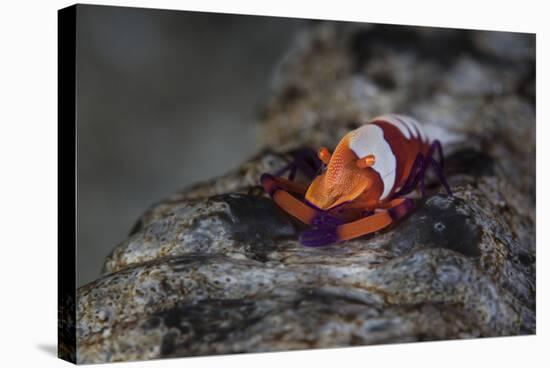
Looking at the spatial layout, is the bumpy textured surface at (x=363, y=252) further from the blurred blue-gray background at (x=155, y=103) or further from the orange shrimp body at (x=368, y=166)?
the blurred blue-gray background at (x=155, y=103)

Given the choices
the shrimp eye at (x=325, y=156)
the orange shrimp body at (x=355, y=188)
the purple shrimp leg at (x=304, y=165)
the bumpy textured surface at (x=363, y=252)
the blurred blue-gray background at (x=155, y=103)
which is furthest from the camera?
the purple shrimp leg at (x=304, y=165)

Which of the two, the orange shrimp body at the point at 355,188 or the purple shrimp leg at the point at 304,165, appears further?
the purple shrimp leg at the point at 304,165

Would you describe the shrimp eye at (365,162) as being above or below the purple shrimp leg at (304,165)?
above

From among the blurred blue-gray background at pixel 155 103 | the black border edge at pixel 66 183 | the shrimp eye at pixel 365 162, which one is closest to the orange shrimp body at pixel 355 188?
the shrimp eye at pixel 365 162

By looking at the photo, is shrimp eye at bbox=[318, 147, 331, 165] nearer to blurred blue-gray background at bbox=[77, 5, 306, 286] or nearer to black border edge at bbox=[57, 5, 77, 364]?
blurred blue-gray background at bbox=[77, 5, 306, 286]

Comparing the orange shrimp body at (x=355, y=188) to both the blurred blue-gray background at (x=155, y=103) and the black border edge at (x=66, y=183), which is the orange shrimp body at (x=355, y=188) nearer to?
the blurred blue-gray background at (x=155, y=103)

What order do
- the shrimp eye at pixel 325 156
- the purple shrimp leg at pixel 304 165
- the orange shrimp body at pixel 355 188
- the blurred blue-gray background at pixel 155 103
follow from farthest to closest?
1. the purple shrimp leg at pixel 304 165
2. the shrimp eye at pixel 325 156
3. the orange shrimp body at pixel 355 188
4. the blurred blue-gray background at pixel 155 103

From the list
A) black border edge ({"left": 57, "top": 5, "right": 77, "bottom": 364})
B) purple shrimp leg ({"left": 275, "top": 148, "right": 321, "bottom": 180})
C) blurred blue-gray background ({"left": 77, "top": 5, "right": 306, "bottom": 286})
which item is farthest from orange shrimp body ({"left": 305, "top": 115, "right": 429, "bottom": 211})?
black border edge ({"left": 57, "top": 5, "right": 77, "bottom": 364})

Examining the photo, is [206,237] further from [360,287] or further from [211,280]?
[360,287]
